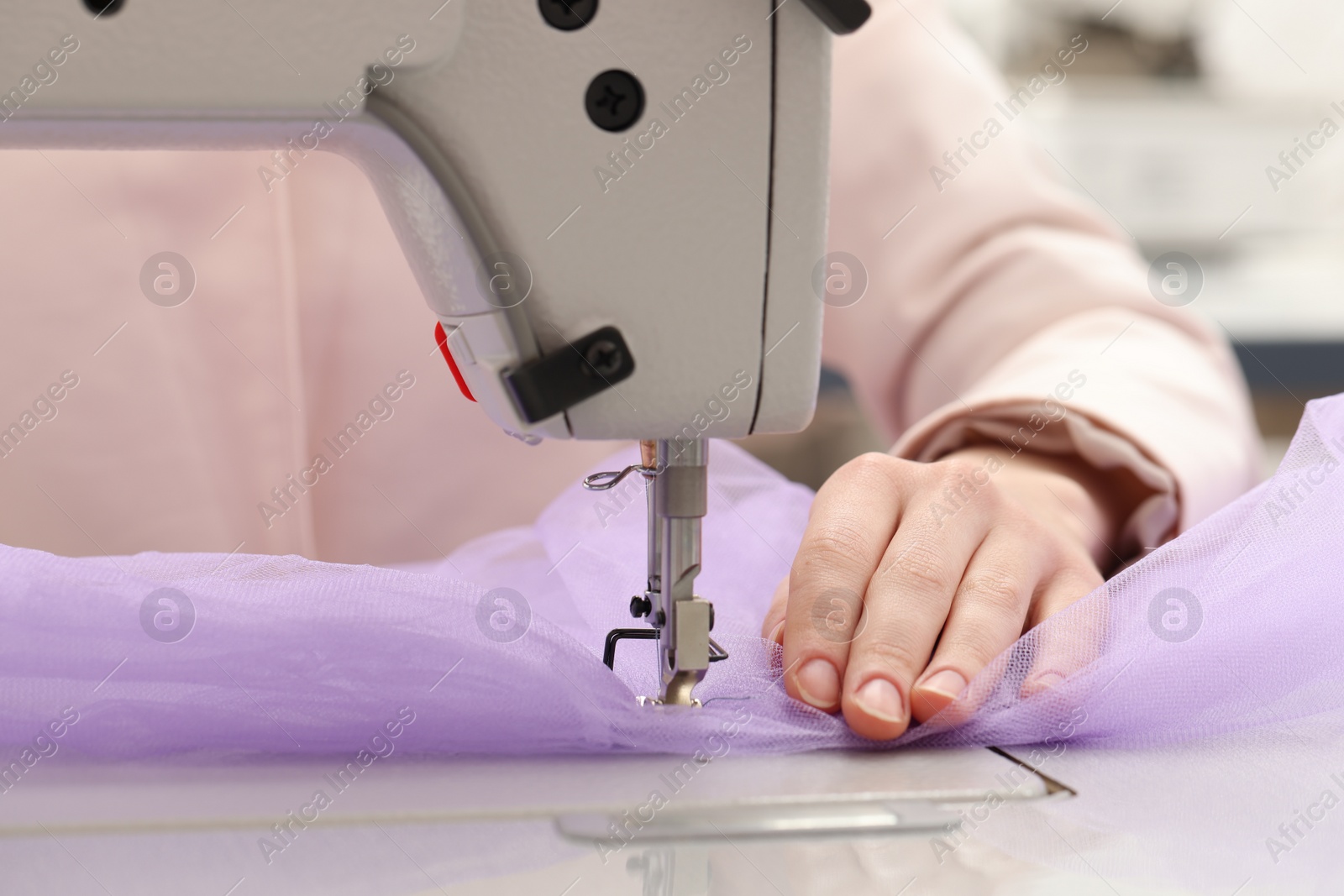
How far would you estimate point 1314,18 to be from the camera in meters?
2.80

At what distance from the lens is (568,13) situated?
0.50m

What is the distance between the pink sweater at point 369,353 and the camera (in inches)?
38.2

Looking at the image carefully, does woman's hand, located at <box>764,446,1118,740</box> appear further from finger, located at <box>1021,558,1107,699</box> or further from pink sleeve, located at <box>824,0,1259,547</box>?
pink sleeve, located at <box>824,0,1259,547</box>

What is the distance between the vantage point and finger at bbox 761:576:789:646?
0.66 metres

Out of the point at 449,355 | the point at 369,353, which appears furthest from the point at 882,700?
the point at 369,353

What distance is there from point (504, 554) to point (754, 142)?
0.44 meters

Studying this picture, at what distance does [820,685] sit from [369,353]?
0.67 metres

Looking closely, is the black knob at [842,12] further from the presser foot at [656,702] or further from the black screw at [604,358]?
the presser foot at [656,702]

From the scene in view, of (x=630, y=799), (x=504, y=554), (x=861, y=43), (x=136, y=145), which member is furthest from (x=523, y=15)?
(x=861, y=43)

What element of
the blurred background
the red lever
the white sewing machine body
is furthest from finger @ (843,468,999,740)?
the blurred background

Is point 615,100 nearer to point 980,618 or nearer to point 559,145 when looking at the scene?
point 559,145

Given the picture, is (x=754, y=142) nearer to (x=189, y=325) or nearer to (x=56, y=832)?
(x=56, y=832)

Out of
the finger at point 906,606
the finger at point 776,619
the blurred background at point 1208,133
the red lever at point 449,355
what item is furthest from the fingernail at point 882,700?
the blurred background at point 1208,133

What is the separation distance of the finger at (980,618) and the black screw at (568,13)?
1.17 feet
